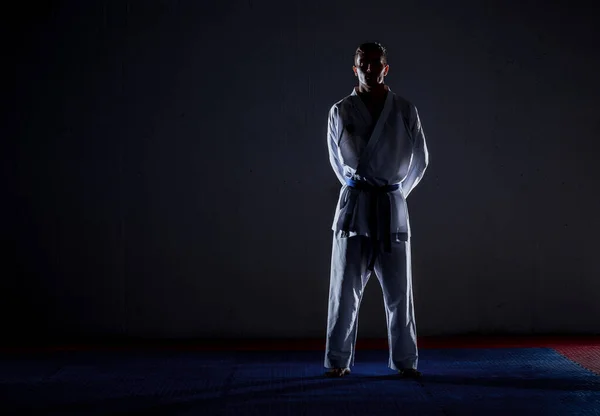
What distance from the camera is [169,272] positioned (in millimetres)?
4203

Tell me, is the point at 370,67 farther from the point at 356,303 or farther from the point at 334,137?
the point at 356,303

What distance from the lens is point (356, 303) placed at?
3234mm

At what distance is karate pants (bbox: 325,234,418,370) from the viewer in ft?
10.6

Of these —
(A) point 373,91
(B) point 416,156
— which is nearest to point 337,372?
(B) point 416,156

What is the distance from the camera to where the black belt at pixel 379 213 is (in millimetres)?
3195

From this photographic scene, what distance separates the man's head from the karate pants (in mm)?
756

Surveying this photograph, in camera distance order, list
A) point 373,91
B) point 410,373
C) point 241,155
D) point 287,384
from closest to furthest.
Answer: point 287,384, point 410,373, point 373,91, point 241,155

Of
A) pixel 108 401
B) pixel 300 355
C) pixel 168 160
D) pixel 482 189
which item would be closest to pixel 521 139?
pixel 482 189

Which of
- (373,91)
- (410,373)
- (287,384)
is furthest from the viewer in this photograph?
(373,91)

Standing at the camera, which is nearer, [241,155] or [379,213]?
[379,213]

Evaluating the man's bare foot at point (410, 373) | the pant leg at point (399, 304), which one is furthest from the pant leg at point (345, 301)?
the man's bare foot at point (410, 373)

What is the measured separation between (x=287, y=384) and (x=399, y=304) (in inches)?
25.4

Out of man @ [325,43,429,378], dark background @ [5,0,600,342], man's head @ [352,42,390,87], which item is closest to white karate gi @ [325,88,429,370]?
man @ [325,43,429,378]

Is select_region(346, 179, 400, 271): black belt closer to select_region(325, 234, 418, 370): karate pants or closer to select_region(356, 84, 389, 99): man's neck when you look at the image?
select_region(325, 234, 418, 370): karate pants
